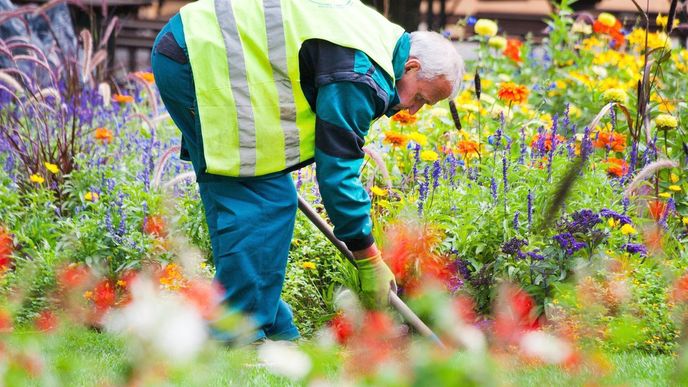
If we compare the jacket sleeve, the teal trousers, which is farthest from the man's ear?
the teal trousers

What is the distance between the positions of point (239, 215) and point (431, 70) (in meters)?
0.83

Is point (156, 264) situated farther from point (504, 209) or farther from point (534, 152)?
point (534, 152)

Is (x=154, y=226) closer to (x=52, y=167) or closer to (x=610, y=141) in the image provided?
(x=52, y=167)

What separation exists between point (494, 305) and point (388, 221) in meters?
0.80

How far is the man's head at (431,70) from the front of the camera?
10.7ft

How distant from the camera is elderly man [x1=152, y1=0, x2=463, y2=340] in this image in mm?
3080

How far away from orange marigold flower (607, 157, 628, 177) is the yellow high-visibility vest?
1.84 meters

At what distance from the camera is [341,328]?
3643 mm

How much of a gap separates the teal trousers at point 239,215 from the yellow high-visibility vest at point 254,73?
92 mm

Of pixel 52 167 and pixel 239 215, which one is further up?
pixel 239 215

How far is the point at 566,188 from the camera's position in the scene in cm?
182

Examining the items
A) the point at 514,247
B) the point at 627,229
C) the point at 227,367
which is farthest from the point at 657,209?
the point at 227,367

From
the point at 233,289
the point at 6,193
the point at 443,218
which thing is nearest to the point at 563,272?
the point at 443,218

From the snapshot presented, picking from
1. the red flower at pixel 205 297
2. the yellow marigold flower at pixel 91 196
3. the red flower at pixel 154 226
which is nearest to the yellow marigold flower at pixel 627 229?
the red flower at pixel 205 297
